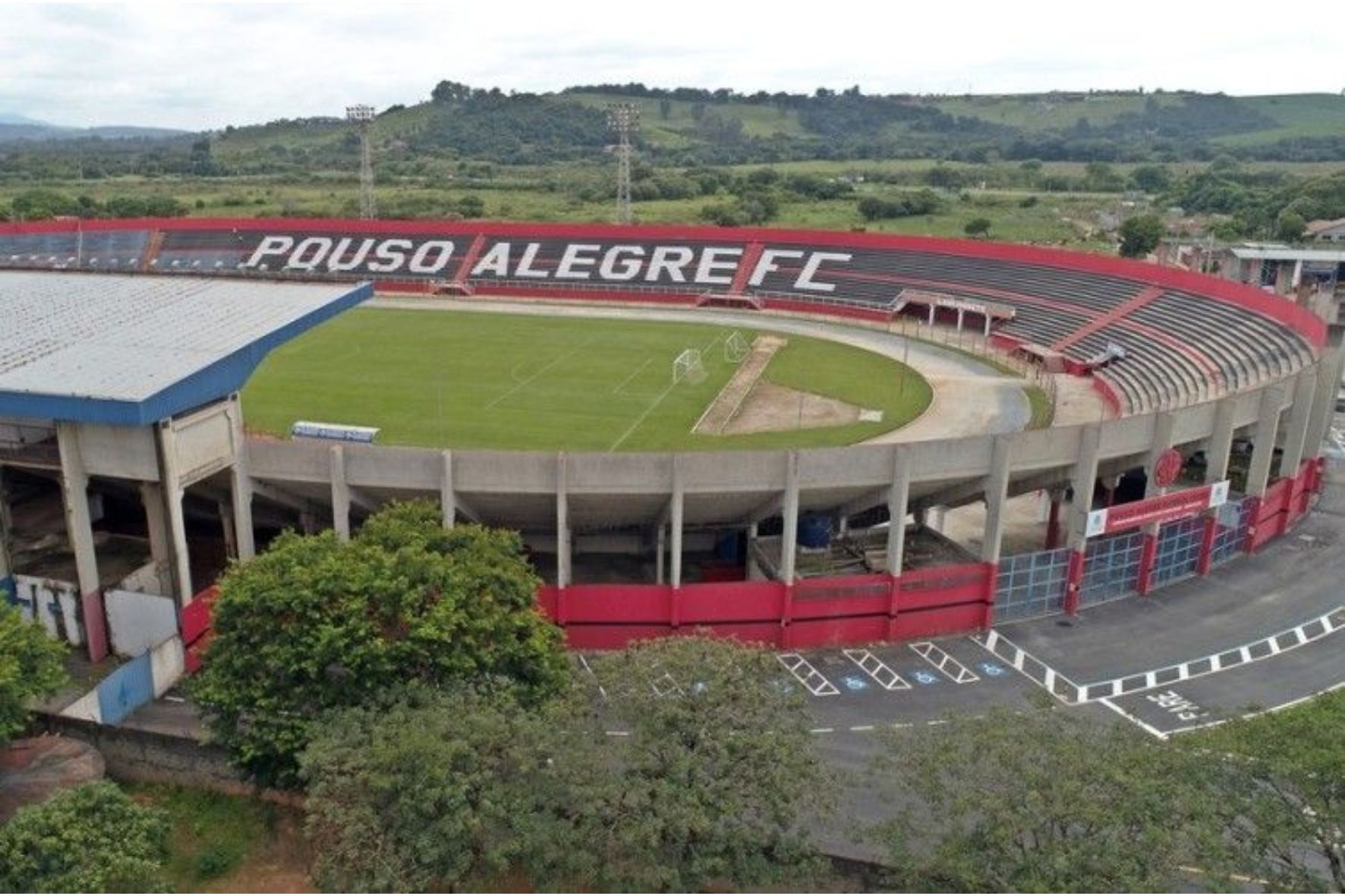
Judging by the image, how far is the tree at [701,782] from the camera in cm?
2162

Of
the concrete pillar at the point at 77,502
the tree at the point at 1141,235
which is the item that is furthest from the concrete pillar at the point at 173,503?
the tree at the point at 1141,235

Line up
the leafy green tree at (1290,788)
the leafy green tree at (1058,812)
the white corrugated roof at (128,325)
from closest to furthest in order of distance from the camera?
the leafy green tree at (1058,812), the leafy green tree at (1290,788), the white corrugated roof at (128,325)

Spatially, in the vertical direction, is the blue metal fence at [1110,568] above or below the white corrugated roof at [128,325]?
below

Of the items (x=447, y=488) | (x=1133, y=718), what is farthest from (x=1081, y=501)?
(x=447, y=488)

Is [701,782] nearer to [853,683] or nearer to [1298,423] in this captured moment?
[853,683]

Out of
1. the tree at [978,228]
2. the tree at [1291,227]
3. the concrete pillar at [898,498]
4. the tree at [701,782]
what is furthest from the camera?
the tree at [978,228]

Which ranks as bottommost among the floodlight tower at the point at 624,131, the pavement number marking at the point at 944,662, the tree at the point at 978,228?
the pavement number marking at the point at 944,662

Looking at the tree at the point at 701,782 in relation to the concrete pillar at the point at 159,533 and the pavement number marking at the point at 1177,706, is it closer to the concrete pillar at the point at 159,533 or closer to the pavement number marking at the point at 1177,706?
the pavement number marking at the point at 1177,706

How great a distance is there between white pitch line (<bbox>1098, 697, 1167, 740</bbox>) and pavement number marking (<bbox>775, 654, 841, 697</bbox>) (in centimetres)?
948

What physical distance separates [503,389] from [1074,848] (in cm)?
5463

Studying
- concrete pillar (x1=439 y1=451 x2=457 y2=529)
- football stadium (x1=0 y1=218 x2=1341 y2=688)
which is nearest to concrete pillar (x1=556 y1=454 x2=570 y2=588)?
football stadium (x1=0 y1=218 x2=1341 y2=688)

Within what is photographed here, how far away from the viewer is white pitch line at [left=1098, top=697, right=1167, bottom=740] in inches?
1342

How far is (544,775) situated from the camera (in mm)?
22906

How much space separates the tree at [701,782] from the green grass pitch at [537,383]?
106ft
